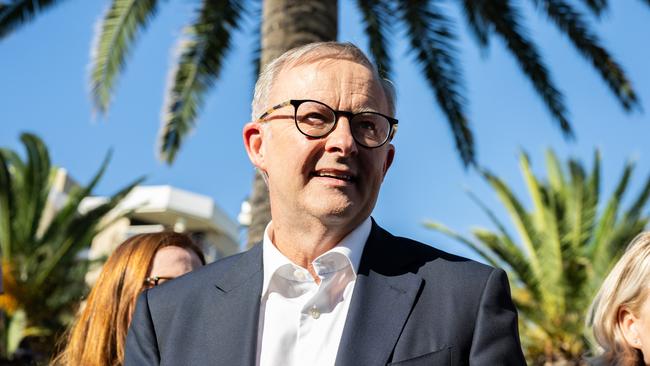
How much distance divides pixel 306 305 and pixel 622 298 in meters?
1.48

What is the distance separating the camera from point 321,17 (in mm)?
7789

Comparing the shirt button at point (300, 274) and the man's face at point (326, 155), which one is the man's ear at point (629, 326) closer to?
the man's face at point (326, 155)

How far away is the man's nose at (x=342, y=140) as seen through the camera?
2.44m

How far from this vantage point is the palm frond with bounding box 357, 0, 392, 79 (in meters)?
10.2

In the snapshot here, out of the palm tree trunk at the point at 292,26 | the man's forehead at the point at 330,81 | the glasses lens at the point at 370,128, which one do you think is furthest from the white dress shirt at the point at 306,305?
the palm tree trunk at the point at 292,26

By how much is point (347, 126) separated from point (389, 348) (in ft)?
2.00

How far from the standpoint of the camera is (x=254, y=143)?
2.77 meters

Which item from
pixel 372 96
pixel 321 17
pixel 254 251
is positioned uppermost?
pixel 321 17

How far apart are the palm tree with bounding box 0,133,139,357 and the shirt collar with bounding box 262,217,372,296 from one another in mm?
12311

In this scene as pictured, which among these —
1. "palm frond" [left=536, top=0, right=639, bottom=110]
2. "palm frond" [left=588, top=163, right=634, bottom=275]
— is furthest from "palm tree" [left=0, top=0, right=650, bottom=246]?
"palm frond" [left=588, top=163, right=634, bottom=275]

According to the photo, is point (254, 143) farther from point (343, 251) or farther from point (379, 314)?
point (379, 314)

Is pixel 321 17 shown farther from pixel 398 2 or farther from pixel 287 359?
pixel 287 359

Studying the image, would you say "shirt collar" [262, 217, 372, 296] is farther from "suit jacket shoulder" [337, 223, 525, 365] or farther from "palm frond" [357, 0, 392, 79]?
"palm frond" [357, 0, 392, 79]

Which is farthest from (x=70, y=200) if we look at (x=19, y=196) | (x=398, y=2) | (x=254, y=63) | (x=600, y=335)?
(x=600, y=335)
